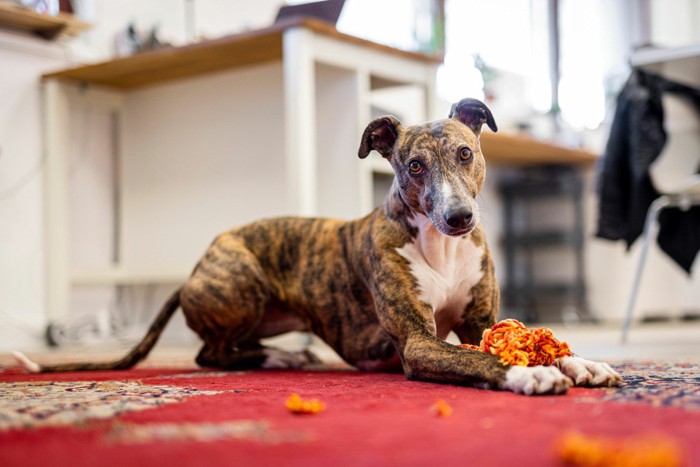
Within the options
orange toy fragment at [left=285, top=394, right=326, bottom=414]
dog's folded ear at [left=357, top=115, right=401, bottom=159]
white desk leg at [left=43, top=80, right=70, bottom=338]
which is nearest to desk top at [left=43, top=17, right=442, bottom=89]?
white desk leg at [left=43, top=80, right=70, bottom=338]

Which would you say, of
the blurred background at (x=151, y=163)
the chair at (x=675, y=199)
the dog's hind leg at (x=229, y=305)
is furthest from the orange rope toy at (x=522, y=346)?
the chair at (x=675, y=199)

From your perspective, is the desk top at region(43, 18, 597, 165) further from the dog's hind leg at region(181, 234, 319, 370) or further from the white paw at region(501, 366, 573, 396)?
the white paw at region(501, 366, 573, 396)

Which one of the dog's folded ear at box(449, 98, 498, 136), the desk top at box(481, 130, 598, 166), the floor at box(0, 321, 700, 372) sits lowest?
the floor at box(0, 321, 700, 372)

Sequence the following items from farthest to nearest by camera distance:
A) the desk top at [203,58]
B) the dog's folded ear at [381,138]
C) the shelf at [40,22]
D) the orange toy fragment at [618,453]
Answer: the shelf at [40,22] → the desk top at [203,58] → the dog's folded ear at [381,138] → the orange toy fragment at [618,453]

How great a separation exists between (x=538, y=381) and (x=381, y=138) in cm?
92

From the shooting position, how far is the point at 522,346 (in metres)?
1.71

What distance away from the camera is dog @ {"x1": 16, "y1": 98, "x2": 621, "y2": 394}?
6.05 ft

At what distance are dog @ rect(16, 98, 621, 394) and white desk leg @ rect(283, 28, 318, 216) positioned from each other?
667 millimetres

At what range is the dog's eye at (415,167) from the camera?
6.56 ft

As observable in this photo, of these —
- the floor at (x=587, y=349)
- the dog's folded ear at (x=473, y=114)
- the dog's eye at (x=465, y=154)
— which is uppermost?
the dog's folded ear at (x=473, y=114)

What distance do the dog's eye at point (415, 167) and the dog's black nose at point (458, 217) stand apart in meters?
0.20

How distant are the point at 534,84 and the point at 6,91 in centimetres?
488

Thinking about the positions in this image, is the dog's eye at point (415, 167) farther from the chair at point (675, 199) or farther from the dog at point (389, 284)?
the chair at point (675, 199)

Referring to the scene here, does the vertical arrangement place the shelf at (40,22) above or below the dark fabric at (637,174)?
above
